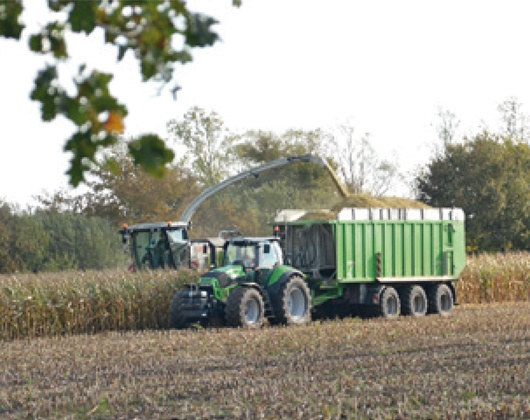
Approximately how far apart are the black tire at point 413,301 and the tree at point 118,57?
18.0 m

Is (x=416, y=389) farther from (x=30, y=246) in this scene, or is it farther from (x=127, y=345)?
(x=30, y=246)

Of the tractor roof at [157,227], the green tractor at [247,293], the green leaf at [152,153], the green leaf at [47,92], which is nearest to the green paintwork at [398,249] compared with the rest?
the green tractor at [247,293]

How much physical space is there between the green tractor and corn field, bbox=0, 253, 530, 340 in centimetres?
187

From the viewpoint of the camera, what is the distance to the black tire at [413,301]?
70.5ft

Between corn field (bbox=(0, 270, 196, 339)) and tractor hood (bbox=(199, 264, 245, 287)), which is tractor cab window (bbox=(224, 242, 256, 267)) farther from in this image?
corn field (bbox=(0, 270, 196, 339))

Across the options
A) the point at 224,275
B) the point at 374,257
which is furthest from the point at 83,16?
the point at 374,257

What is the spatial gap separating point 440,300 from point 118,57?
1926cm

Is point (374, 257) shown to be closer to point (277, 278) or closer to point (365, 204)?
point (365, 204)

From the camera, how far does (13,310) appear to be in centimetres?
1955

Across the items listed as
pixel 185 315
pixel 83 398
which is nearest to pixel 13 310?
pixel 185 315

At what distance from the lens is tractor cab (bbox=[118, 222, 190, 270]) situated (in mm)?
23188

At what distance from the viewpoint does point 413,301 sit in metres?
21.6

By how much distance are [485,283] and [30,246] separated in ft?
55.8

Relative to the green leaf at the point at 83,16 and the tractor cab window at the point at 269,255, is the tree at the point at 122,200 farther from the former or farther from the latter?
the green leaf at the point at 83,16
